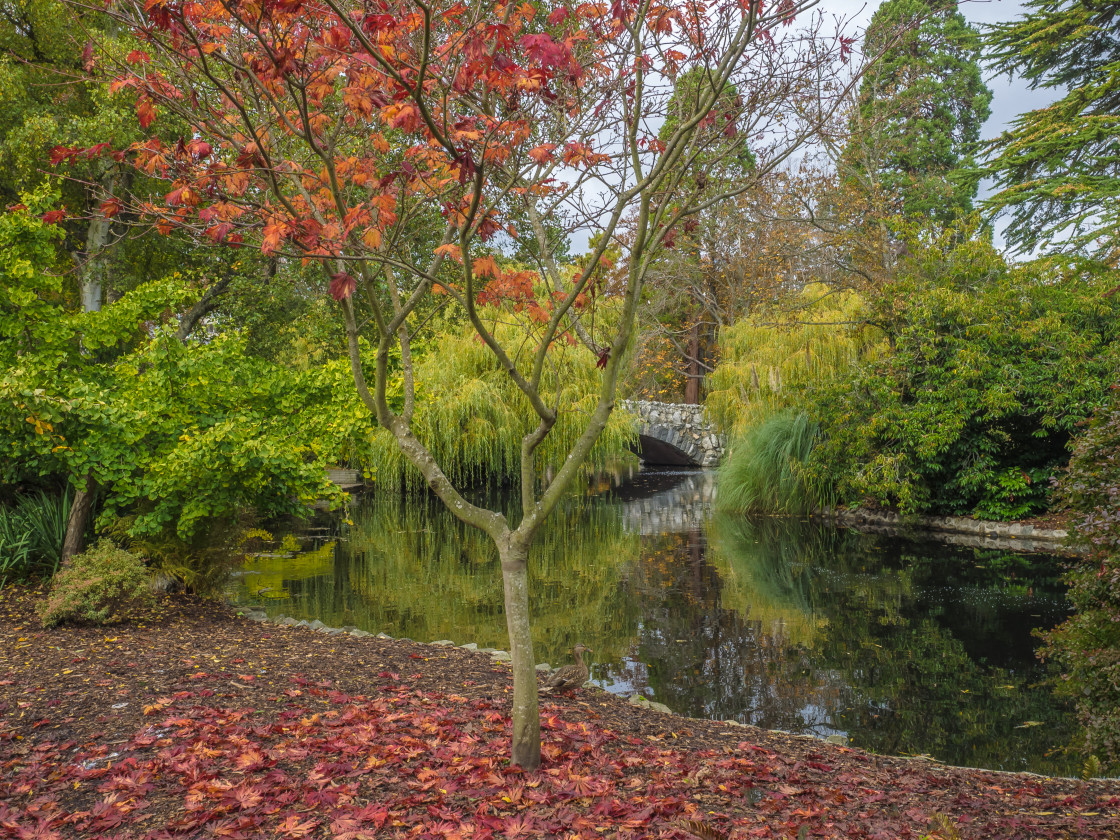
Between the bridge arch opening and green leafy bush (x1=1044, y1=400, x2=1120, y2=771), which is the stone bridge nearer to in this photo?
the bridge arch opening

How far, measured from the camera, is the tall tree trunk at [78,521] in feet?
21.7

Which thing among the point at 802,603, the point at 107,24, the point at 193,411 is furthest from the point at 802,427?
the point at 107,24

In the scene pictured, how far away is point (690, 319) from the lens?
30.0 m

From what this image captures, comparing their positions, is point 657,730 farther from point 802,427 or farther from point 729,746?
point 802,427

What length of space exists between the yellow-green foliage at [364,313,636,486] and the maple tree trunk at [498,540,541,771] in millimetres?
11836

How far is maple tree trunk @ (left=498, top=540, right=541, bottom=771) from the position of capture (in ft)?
10.7

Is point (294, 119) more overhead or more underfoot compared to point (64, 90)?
more underfoot

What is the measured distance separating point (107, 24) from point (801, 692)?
13.1m

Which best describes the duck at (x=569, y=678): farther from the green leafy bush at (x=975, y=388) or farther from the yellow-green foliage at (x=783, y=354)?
the yellow-green foliage at (x=783, y=354)

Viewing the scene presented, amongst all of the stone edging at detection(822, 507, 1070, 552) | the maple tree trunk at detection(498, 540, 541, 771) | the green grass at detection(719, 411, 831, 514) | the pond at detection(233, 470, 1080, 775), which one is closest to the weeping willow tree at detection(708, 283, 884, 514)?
the green grass at detection(719, 411, 831, 514)

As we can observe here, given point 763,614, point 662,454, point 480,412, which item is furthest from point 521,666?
point 662,454

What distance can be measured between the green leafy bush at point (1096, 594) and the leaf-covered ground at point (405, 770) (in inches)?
14.2

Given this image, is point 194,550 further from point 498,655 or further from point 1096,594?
point 1096,594

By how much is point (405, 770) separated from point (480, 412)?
13726mm
